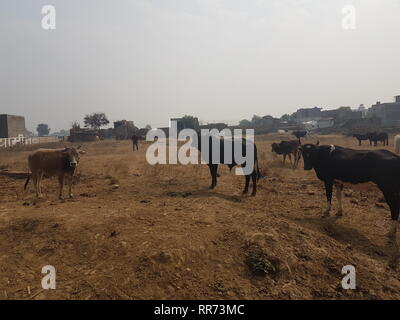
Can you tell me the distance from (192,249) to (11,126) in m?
61.1

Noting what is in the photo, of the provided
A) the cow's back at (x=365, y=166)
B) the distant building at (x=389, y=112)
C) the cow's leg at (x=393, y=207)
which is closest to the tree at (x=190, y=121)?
the distant building at (x=389, y=112)

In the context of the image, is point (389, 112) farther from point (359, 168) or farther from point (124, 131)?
point (359, 168)

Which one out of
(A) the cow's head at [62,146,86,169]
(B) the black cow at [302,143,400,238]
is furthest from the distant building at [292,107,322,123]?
(A) the cow's head at [62,146,86,169]

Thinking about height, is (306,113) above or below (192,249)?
above

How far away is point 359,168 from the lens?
7539 millimetres

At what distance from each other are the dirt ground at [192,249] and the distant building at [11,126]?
53.5 meters

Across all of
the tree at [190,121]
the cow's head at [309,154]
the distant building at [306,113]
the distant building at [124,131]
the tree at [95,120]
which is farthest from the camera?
the distant building at [306,113]

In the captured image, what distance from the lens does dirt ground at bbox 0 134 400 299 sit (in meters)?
4.68

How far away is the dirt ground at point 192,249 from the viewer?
184 inches

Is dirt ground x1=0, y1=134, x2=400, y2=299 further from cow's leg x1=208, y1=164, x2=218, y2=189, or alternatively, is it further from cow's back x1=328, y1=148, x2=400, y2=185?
cow's leg x1=208, y1=164, x2=218, y2=189

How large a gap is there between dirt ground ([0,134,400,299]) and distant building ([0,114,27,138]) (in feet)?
176

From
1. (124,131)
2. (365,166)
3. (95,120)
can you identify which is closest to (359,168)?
(365,166)

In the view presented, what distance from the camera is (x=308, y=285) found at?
495 cm

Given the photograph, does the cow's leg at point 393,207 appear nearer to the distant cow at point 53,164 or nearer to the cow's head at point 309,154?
the cow's head at point 309,154
